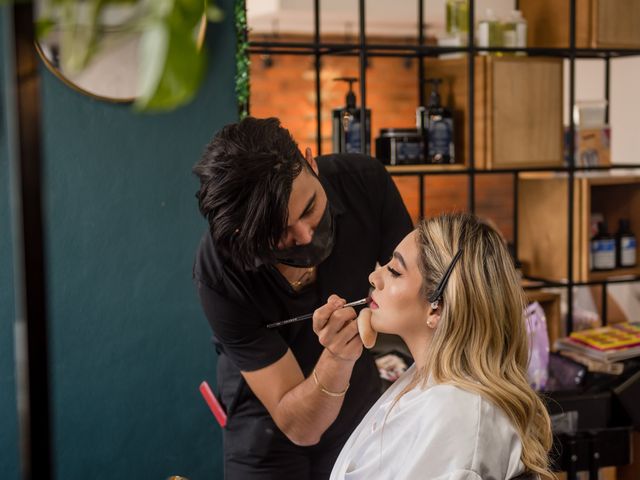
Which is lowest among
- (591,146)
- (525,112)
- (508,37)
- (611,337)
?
(611,337)

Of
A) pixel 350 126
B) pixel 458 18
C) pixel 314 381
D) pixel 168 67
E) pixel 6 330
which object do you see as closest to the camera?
pixel 168 67

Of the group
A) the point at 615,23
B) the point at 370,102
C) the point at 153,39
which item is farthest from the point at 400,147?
the point at 370,102

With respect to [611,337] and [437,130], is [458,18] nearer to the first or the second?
[437,130]

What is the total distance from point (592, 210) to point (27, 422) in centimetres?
334

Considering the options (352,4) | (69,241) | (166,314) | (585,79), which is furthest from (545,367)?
(585,79)

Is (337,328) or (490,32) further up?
(490,32)

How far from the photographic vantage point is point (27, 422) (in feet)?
1.67

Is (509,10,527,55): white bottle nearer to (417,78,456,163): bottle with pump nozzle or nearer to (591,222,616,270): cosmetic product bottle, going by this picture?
(417,78,456,163): bottle with pump nozzle

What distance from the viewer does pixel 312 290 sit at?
2033mm

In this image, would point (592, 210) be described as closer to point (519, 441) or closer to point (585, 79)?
point (519, 441)

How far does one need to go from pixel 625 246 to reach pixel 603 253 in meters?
0.10

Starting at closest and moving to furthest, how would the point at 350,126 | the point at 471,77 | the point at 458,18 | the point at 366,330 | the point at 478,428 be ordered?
1. the point at 478,428
2. the point at 366,330
3. the point at 350,126
4. the point at 471,77
5. the point at 458,18

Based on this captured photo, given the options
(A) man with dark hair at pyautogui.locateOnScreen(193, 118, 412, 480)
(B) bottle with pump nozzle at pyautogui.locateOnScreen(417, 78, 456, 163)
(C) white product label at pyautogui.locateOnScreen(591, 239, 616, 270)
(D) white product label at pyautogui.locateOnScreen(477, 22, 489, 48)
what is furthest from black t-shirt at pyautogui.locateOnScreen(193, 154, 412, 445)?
(C) white product label at pyautogui.locateOnScreen(591, 239, 616, 270)

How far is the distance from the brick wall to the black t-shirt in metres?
4.62
